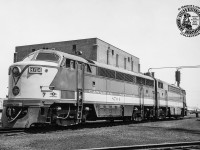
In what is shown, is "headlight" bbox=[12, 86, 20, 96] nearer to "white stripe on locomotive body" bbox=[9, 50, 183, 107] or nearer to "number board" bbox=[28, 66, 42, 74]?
"white stripe on locomotive body" bbox=[9, 50, 183, 107]

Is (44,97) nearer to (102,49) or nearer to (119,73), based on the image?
(119,73)

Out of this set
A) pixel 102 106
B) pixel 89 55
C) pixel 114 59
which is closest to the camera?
pixel 102 106

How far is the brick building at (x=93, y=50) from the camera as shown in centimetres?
4403

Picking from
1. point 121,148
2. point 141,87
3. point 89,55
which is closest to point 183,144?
point 121,148

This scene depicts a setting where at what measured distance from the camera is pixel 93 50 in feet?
144

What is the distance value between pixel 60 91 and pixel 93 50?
105 feet

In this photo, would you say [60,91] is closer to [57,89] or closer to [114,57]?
[57,89]

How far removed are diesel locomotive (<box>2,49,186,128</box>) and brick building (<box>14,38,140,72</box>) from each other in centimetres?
2442

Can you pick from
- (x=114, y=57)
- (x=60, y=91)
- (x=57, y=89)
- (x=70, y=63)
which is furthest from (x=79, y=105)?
(x=114, y=57)

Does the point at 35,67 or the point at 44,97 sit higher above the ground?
the point at 35,67

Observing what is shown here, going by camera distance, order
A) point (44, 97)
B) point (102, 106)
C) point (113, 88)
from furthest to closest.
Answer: point (113, 88) → point (102, 106) → point (44, 97)

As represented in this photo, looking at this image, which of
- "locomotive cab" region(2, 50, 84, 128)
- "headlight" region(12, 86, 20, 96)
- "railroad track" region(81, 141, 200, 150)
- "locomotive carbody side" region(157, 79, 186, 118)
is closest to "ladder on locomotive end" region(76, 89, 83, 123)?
"locomotive cab" region(2, 50, 84, 128)

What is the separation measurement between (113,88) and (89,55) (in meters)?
28.0

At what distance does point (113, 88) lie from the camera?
55.0 ft
